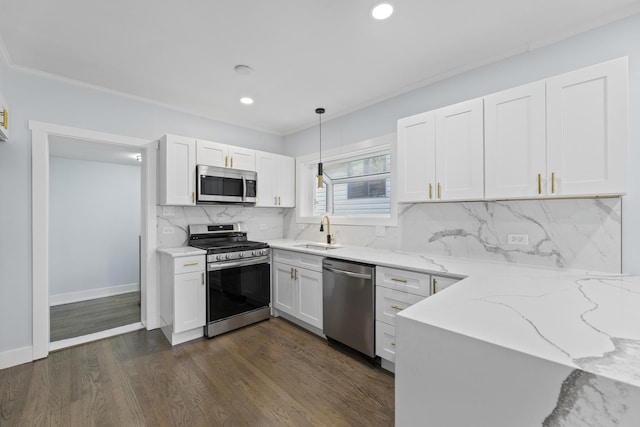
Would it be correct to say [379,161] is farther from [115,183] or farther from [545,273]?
[115,183]

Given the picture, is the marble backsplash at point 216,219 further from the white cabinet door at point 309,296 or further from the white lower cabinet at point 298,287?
the white cabinet door at point 309,296

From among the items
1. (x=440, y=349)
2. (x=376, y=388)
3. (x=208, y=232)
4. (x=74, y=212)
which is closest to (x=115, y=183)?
(x=74, y=212)

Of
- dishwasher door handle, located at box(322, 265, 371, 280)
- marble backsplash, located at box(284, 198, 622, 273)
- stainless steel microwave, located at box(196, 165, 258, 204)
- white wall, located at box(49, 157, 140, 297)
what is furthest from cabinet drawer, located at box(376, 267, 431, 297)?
white wall, located at box(49, 157, 140, 297)

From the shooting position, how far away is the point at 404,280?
217 cm

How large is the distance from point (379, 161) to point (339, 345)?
7.07ft

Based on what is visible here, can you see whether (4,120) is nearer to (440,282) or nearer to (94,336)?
(94,336)

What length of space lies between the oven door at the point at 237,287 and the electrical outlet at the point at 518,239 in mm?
2556

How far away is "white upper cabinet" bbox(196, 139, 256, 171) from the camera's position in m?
3.25

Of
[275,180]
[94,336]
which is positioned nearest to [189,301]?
[94,336]

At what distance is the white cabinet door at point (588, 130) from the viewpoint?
158 cm

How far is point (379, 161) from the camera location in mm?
3402

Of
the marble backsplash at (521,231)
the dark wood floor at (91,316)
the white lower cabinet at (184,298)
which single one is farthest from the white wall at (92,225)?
the marble backsplash at (521,231)

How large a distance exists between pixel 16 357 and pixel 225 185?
243 cm

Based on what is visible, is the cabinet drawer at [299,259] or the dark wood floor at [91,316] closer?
the cabinet drawer at [299,259]
